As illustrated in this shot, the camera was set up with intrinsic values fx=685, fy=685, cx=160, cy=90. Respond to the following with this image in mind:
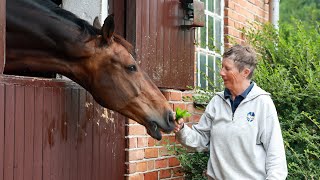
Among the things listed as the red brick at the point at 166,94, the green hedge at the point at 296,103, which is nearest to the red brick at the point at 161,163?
the green hedge at the point at 296,103

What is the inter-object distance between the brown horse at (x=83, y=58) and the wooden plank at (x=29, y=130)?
0.97ft

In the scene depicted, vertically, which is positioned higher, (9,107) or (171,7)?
(171,7)

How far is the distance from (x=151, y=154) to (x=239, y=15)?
2.46 meters

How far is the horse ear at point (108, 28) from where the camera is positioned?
3961 mm

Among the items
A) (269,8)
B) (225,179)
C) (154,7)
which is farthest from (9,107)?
(269,8)

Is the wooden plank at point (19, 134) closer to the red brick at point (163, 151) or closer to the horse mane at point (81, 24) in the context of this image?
the horse mane at point (81, 24)

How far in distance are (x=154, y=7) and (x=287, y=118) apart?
1404 millimetres

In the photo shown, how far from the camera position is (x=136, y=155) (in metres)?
5.12

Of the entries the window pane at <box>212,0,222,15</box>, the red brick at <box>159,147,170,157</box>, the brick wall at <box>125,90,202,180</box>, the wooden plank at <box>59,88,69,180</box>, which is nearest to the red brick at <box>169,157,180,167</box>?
the brick wall at <box>125,90,202,180</box>

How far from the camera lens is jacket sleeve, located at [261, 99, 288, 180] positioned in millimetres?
3787

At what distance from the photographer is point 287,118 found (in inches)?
216

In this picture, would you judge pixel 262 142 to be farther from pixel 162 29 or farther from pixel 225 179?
pixel 162 29

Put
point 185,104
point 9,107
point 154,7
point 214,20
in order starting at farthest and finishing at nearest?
point 214,20
point 185,104
point 154,7
point 9,107

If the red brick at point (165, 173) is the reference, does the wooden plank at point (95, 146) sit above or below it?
above
